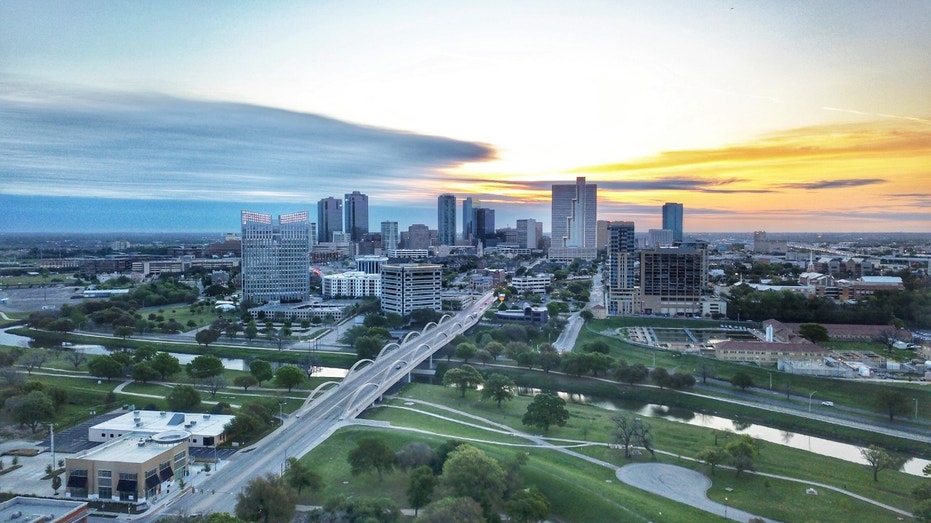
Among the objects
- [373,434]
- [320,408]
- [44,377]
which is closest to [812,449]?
[373,434]

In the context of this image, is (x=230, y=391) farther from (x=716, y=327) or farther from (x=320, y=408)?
(x=716, y=327)

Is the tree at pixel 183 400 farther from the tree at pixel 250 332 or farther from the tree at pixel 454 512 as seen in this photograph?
the tree at pixel 250 332

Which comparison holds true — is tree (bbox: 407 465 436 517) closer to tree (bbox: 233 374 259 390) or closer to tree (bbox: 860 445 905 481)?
tree (bbox: 860 445 905 481)

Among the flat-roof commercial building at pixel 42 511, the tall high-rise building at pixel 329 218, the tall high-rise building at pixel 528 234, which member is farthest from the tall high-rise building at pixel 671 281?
the tall high-rise building at pixel 528 234

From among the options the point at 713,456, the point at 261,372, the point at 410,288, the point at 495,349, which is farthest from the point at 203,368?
the point at 713,456

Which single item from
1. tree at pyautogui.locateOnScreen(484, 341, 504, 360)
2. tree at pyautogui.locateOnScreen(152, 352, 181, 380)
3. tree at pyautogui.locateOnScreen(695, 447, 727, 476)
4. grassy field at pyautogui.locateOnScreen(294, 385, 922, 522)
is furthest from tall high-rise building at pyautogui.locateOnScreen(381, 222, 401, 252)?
tree at pyautogui.locateOnScreen(695, 447, 727, 476)
